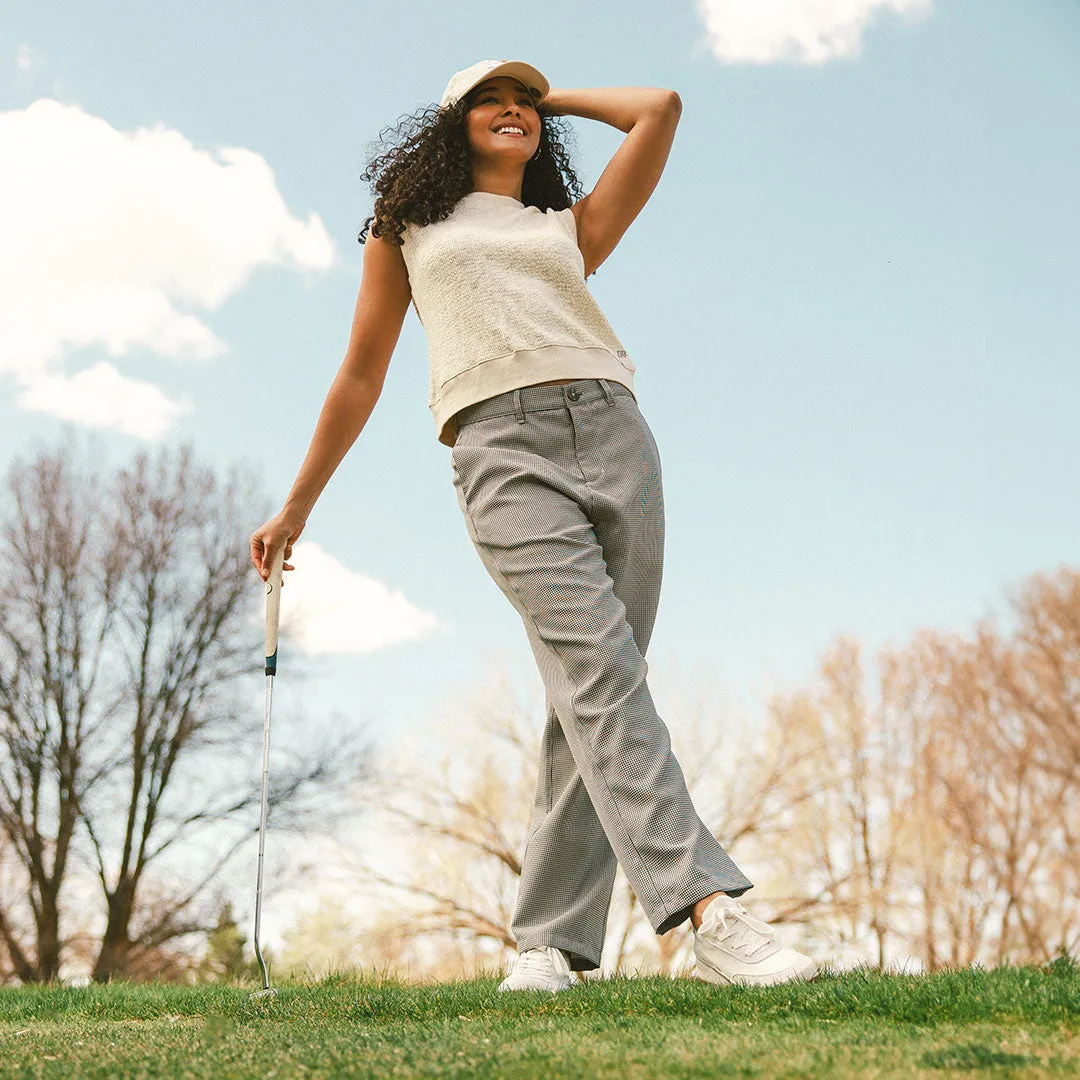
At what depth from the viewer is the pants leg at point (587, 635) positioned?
7.69 ft

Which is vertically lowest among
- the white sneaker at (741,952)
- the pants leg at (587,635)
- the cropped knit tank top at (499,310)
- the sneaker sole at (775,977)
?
the sneaker sole at (775,977)

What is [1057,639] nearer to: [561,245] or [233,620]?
[233,620]

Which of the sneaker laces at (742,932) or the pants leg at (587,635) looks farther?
the pants leg at (587,635)

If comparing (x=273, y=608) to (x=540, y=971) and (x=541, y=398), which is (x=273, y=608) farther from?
(x=540, y=971)

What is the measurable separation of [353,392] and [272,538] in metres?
0.46

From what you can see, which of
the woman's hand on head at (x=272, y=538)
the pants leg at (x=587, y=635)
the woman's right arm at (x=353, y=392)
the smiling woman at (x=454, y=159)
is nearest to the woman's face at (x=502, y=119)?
the smiling woman at (x=454, y=159)

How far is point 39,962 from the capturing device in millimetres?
13312

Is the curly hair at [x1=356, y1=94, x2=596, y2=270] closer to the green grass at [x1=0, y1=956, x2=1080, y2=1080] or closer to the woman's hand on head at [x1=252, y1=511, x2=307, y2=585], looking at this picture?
the woman's hand on head at [x1=252, y1=511, x2=307, y2=585]

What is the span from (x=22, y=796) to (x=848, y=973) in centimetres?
1340

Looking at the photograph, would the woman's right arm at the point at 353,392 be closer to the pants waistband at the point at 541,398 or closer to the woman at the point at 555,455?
the woman at the point at 555,455

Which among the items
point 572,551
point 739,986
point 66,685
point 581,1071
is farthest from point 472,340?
point 66,685

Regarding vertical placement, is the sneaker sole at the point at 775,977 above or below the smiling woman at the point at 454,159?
below

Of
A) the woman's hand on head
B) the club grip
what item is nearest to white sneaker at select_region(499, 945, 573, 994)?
the club grip

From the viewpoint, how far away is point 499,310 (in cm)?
276
